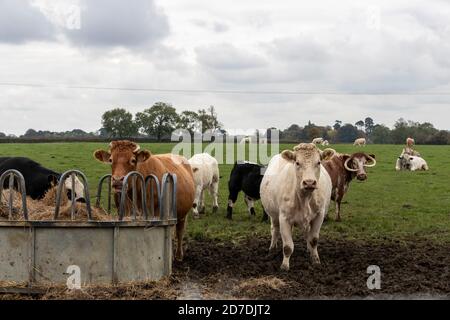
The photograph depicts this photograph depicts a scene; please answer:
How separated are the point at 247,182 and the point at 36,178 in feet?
19.2

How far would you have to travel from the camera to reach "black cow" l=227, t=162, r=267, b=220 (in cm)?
1778

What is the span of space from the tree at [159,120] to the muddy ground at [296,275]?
110 ft

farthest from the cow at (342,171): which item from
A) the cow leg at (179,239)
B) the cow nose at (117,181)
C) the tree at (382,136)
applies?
the tree at (382,136)

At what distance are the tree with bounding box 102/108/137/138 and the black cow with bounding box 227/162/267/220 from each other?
27395mm

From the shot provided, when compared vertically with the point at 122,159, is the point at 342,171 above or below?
below

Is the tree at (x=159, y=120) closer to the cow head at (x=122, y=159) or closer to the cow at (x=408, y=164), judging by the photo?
the cow at (x=408, y=164)

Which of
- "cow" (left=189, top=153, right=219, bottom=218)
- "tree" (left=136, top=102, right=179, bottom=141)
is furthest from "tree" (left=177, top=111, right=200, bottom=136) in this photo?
"cow" (left=189, top=153, right=219, bottom=218)

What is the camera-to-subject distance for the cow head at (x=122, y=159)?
9711 millimetres

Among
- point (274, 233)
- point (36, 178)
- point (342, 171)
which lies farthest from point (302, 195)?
point (342, 171)

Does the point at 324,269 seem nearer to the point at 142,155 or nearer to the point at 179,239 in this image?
the point at 179,239

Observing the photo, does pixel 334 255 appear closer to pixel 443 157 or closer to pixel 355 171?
pixel 355 171

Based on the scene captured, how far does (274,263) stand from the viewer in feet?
36.0

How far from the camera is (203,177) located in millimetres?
19094

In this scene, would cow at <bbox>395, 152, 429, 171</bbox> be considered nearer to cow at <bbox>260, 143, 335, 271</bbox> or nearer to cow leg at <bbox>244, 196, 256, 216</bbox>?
cow leg at <bbox>244, 196, 256, 216</bbox>
